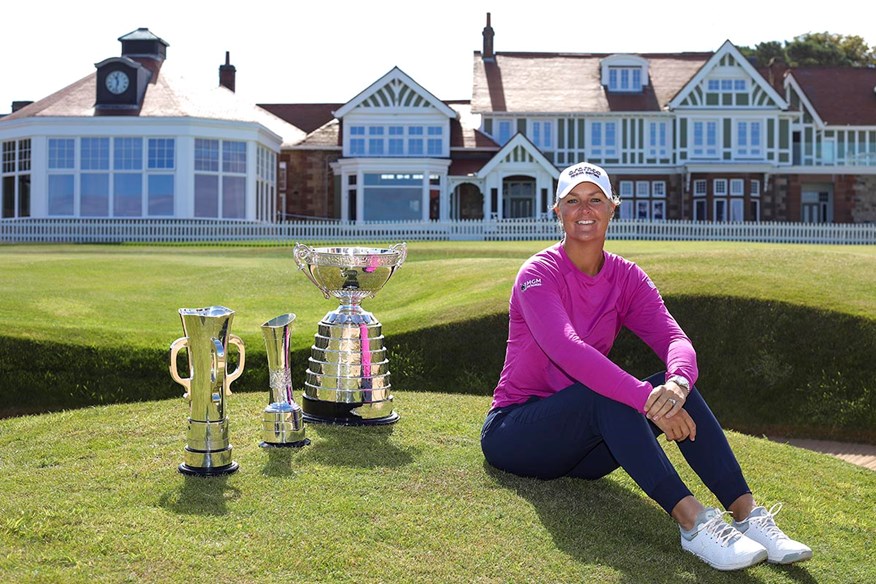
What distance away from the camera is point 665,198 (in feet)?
145

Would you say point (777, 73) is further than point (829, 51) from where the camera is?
No

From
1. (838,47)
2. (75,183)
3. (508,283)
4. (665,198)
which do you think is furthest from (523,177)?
(838,47)

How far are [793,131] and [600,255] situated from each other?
149 ft

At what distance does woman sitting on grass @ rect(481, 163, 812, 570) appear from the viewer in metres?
4.53

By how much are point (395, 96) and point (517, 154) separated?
5588 millimetres

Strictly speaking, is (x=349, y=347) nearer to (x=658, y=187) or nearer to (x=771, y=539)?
(x=771, y=539)

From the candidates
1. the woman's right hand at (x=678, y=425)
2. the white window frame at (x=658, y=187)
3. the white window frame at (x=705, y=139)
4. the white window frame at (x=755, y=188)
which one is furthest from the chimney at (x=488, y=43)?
the woman's right hand at (x=678, y=425)

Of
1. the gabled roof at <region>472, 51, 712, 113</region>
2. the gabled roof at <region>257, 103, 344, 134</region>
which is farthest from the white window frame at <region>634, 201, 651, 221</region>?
the gabled roof at <region>257, 103, 344, 134</region>

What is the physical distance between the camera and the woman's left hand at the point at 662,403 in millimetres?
4539

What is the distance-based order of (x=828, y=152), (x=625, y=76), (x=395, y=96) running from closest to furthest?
(x=395, y=96), (x=625, y=76), (x=828, y=152)

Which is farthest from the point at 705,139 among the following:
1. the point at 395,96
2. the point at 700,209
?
the point at 395,96

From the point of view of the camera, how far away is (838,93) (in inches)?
1918

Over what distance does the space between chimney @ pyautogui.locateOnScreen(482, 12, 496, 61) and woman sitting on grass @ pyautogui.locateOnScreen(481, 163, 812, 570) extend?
42.6 meters

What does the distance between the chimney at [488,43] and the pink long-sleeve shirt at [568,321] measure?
140 feet
